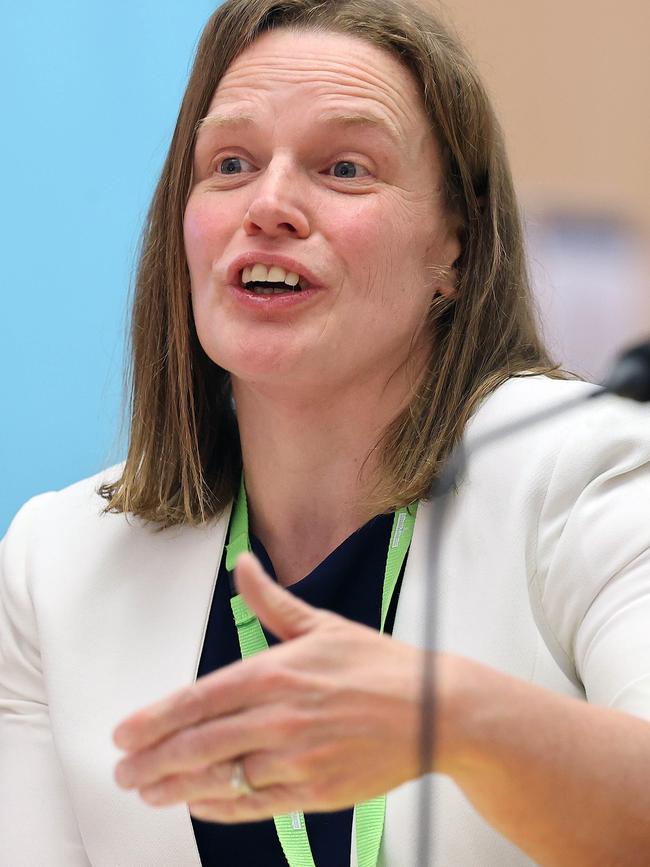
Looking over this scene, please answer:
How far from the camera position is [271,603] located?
0.76 meters

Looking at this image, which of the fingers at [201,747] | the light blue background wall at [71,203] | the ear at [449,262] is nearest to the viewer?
the fingers at [201,747]

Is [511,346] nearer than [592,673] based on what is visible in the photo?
No

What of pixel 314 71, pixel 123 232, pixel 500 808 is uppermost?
pixel 314 71

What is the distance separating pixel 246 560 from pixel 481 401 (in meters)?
0.58

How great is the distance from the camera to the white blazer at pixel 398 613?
3.51 feet

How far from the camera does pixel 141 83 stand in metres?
2.08

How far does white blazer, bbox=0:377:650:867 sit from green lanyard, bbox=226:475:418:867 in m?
0.01

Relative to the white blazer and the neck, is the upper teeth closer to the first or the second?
the neck

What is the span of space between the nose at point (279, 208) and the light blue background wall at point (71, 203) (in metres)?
0.76

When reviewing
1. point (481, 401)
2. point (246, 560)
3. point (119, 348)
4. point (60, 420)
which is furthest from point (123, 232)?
point (246, 560)

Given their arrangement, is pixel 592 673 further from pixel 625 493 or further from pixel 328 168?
pixel 328 168

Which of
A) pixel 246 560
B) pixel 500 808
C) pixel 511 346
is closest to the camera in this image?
pixel 246 560

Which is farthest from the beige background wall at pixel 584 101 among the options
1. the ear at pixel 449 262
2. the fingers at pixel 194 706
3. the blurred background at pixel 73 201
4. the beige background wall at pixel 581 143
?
the blurred background at pixel 73 201

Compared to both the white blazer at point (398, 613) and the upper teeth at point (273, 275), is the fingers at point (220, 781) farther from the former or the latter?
the upper teeth at point (273, 275)
